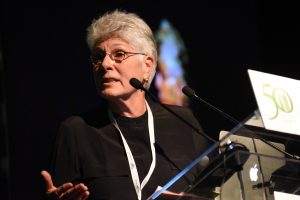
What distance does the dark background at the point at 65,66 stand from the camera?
3293mm

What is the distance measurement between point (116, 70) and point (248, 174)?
3.01 feet

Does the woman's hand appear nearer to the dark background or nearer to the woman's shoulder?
the woman's shoulder

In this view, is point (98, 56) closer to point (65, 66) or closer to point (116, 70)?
point (116, 70)

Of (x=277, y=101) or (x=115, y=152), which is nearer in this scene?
(x=277, y=101)

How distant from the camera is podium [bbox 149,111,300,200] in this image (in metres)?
1.66

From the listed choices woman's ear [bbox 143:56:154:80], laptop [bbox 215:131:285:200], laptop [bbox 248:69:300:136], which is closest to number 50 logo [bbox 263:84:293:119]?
laptop [bbox 248:69:300:136]

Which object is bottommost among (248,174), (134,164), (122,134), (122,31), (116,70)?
(248,174)

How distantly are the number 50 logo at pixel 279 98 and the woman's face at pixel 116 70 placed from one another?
2.75 feet

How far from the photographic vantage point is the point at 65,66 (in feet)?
11.7

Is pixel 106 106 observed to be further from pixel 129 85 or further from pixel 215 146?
pixel 215 146

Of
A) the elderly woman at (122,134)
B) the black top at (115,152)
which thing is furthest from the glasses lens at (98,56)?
the black top at (115,152)

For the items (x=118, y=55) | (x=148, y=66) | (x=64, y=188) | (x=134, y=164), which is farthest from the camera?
(x=148, y=66)

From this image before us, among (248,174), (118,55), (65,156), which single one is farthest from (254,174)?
(118,55)

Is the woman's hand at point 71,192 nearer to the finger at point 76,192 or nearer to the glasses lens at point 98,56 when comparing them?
the finger at point 76,192
